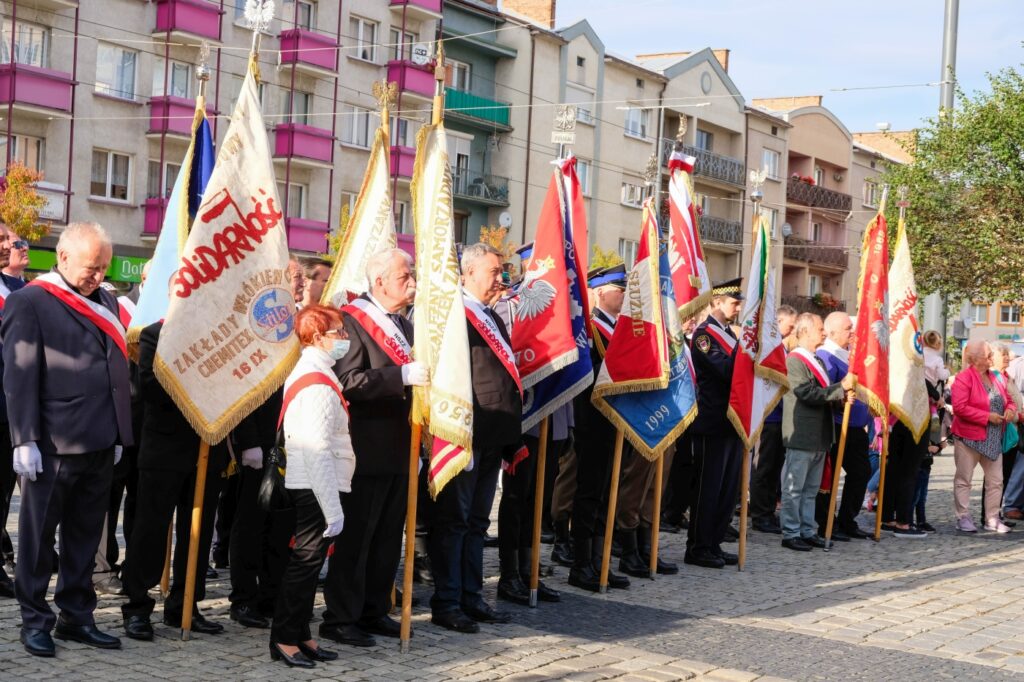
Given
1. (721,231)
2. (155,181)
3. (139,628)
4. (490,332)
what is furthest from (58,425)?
(721,231)

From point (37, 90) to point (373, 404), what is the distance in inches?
1092

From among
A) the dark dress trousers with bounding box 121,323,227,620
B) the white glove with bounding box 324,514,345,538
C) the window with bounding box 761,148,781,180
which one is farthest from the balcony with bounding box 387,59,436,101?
the white glove with bounding box 324,514,345,538

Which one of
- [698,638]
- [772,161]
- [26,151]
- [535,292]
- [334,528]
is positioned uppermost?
[772,161]

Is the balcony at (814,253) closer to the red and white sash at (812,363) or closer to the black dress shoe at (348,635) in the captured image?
the red and white sash at (812,363)

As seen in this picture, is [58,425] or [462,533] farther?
[462,533]

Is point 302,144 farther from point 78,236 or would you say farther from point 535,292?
point 78,236

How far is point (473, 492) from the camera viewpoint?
8.06 m

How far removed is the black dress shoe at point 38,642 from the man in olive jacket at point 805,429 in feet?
→ 24.3

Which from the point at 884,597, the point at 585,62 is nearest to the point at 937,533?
the point at 884,597

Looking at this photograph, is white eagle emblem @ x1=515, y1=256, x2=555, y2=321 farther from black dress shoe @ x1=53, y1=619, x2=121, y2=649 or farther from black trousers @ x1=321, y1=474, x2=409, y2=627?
black dress shoe @ x1=53, y1=619, x2=121, y2=649

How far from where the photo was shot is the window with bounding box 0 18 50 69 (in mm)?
32031

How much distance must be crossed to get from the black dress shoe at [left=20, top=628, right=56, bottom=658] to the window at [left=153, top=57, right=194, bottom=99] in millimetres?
30700

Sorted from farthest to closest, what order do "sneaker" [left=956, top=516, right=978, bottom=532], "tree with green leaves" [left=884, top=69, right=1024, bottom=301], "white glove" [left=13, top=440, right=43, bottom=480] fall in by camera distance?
"tree with green leaves" [left=884, top=69, right=1024, bottom=301], "sneaker" [left=956, top=516, right=978, bottom=532], "white glove" [left=13, top=440, right=43, bottom=480]

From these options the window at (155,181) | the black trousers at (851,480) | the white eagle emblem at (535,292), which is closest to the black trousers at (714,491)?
the black trousers at (851,480)
